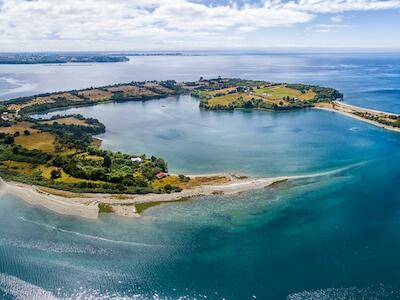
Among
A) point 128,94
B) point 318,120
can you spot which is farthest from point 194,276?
point 128,94

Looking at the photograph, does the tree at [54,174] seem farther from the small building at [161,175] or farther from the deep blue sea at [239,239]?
the small building at [161,175]

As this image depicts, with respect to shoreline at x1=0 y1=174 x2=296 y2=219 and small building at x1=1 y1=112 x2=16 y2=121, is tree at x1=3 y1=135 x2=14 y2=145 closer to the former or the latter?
shoreline at x1=0 y1=174 x2=296 y2=219

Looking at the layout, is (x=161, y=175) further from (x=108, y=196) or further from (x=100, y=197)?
(x=100, y=197)

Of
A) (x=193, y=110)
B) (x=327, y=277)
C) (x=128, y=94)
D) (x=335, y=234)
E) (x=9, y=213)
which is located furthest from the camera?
(x=128, y=94)

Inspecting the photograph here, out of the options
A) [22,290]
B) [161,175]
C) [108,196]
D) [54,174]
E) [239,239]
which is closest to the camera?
[22,290]

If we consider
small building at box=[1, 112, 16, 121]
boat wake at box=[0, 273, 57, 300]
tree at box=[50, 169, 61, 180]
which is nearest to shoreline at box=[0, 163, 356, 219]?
tree at box=[50, 169, 61, 180]

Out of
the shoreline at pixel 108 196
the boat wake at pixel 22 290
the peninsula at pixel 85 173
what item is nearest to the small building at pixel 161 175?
the peninsula at pixel 85 173

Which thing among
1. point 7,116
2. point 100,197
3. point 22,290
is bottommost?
point 22,290

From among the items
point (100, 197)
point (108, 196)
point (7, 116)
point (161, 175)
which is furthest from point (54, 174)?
point (7, 116)

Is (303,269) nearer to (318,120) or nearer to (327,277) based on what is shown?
(327,277)
